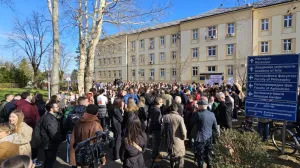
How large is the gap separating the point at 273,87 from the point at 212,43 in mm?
35935

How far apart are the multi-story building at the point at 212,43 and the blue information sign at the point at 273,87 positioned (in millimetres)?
20284

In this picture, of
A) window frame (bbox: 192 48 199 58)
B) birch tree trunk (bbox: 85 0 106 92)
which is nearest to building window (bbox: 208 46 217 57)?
window frame (bbox: 192 48 199 58)

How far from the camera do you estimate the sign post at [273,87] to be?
18.4 ft

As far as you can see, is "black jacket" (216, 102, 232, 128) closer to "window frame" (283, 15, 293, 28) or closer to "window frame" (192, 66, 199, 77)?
"window frame" (283, 15, 293, 28)

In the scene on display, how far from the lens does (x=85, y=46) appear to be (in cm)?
1452

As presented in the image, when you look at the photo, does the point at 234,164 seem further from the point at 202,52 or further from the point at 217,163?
the point at 202,52

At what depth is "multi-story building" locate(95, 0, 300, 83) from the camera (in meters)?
33.3

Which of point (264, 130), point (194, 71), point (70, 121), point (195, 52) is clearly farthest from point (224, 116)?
point (195, 52)

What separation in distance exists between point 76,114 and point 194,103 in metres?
4.01

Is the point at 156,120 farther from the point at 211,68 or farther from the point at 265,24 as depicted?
the point at 211,68

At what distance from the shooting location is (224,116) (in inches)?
245

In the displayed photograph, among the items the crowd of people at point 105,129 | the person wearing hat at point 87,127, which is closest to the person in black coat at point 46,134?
the crowd of people at point 105,129

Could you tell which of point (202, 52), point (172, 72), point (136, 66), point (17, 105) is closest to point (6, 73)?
point (136, 66)

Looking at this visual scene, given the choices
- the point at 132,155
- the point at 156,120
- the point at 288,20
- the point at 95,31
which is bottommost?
the point at 132,155
